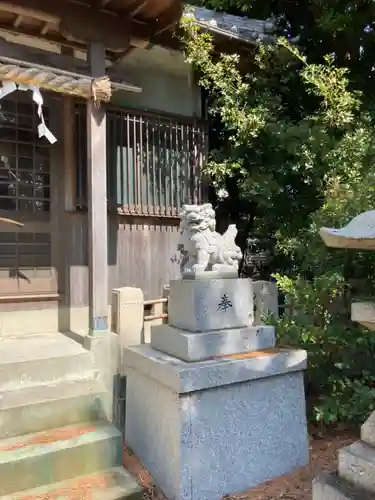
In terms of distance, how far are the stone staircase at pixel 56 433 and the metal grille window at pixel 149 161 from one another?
8.72ft

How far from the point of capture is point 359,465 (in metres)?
2.27

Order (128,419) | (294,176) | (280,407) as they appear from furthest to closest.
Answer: (294,176) < (128,419) < (280,407)

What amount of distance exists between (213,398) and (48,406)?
166cm

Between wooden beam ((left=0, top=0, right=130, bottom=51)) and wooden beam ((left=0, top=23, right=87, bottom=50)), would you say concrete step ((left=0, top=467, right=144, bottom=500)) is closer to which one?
wooden beam ((left=0, top=0, right=130, bottom=51))

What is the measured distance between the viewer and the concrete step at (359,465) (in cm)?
222

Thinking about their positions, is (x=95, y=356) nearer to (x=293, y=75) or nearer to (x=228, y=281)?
(x=228, y=281)

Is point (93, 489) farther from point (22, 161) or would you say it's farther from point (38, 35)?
point (38, 35)

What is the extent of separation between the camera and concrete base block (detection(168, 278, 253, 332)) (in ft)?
13.9

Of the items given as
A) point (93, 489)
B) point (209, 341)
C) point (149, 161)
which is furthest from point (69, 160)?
point (93, 489)

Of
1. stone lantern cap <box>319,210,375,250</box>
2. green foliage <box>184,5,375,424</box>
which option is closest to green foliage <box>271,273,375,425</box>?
green foliage <box>184,5,375,424</box>

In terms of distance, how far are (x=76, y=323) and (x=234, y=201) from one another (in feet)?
12.7

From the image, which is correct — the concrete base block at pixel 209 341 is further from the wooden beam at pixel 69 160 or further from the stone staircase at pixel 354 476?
the wooden beam at pixel 69 160

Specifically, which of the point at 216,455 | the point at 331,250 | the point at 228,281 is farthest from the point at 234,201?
the point at 216,455

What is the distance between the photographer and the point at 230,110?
24.3 feet
